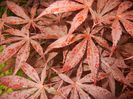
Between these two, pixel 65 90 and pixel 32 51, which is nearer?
pixel 65 90

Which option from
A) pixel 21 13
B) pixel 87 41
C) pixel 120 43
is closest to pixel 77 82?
pixel 87 41

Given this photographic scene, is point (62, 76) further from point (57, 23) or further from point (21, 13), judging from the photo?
point (21, 13)

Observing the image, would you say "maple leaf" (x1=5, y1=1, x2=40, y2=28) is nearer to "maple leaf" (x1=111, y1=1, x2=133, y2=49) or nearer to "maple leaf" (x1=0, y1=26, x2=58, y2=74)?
"maple leaf" (x1=0, y1=26, x2=58, y2=74)

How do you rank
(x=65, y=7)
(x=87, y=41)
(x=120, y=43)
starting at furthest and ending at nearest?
(x=120, y=43), (x=87, y=41), (x=65, y=7)

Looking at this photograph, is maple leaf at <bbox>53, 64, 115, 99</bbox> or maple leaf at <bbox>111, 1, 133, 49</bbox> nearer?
maple leaf at <bbox>111, 1, 133, 49</bbox>

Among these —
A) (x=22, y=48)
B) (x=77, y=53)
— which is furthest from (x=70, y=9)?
(x=22, y=48)

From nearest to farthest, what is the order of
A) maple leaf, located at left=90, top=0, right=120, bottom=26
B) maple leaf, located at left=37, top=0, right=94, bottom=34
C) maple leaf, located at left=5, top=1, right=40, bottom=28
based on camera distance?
maple leaf, located at left=37, top=0, right=94, bottom=34 → maple leaf, located at left=90, top=0, right=120, bottom=26 → maple leaf, located at left=5, top=1, right=40, bottom=28

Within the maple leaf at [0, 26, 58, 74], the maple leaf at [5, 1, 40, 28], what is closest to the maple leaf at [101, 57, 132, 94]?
the maple leaf at [0, 26, 58, 74]

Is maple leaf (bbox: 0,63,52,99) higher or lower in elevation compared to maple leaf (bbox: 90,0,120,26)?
lower

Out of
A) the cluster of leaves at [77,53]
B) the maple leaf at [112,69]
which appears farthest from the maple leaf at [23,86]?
the maple leaf at [112,69]

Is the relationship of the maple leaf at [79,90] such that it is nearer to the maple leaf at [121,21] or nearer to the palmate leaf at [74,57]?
the palmate leaf at [74,57]

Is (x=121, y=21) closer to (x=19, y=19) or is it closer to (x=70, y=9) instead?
(x=70, y=9)
